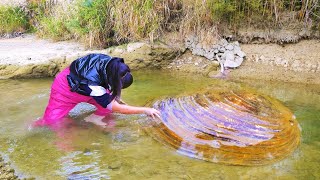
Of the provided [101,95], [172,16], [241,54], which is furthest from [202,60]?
[101,95]

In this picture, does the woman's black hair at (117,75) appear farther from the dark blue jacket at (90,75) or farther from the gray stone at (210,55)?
the gray stone at (210,55)

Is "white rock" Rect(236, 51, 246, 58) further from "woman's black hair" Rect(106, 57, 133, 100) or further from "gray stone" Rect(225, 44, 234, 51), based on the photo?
"woman's black hair" Rect(106, 57, 133, 100)

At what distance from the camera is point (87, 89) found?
2.66 meters

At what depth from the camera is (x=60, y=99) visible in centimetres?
299

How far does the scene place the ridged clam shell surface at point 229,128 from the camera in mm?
2453

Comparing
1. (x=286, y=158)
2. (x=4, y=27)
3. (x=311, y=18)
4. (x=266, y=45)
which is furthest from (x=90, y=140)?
(x=4, y=27)

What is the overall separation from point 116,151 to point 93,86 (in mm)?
534

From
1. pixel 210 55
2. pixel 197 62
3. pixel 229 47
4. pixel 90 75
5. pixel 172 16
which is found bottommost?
pixel 197 62

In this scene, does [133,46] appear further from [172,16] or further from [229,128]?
[229,128]

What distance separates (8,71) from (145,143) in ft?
9.09

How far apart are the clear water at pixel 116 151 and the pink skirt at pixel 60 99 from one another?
0.41 feet

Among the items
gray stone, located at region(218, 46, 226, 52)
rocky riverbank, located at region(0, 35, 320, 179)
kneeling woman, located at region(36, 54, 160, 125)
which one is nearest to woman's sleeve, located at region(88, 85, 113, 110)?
kneeling woman, located at region(36, 54, 160, 125)

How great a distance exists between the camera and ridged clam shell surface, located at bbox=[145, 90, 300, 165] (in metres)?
2.45

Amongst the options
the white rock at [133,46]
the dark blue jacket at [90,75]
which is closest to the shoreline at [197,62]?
the white rock at [133,46]
